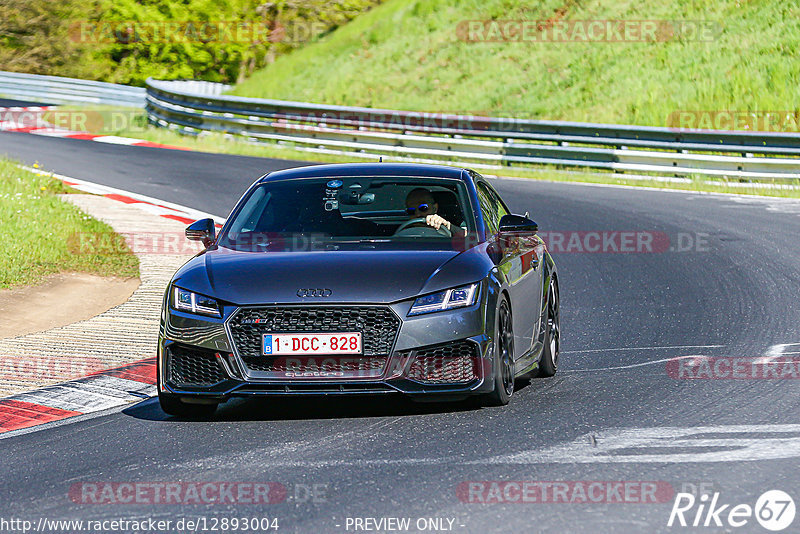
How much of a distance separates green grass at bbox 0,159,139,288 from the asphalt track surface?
212 inches

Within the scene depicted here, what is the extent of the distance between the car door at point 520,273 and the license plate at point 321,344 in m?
1.22

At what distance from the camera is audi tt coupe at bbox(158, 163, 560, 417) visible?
714cm

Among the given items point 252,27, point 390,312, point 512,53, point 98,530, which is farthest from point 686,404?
point 252,27

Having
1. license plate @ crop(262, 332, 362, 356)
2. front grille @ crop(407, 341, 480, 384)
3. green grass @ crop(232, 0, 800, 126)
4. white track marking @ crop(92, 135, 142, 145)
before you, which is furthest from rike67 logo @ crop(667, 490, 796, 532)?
white track marking @ crop(92, 135, 142, 145)

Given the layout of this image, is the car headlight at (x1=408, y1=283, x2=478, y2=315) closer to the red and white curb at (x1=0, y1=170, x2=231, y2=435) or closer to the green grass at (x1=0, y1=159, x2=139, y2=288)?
the red and white curb at (x1=0, y1=170, x2=231, y2=435)

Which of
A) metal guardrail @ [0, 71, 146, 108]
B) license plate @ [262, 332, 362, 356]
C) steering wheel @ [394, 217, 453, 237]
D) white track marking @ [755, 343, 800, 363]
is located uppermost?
steering wheel @ [394, 217, 453, 237]

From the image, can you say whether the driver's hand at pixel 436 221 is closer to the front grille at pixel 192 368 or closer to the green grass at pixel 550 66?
the front grille at pixel 192 368

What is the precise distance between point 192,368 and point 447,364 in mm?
1442

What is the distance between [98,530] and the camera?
208 inches

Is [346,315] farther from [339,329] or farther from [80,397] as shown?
[80,397]

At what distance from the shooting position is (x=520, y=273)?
8398mm

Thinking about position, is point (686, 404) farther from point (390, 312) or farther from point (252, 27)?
point (252, 27)

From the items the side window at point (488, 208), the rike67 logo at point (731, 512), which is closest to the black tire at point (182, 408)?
the side window at point (488, 208)

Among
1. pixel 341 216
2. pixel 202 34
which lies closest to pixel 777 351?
pixel 341 216
